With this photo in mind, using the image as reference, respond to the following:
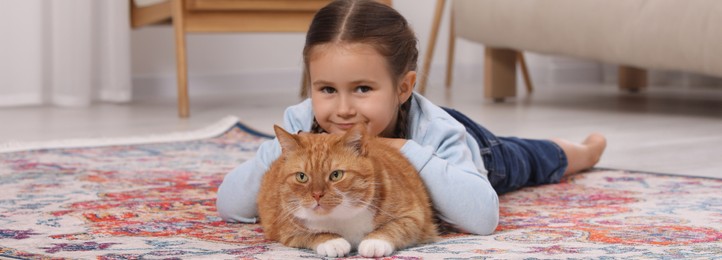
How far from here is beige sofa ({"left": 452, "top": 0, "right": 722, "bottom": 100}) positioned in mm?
3023

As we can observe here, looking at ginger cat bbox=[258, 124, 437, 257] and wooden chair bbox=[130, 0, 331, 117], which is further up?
wooden chair bbox=[130, 0, 331, 117]

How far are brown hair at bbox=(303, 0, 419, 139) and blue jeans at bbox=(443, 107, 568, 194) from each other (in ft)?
0.94

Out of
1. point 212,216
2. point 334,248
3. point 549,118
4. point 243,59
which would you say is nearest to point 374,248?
point 334,248

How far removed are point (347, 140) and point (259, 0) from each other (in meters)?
2.48

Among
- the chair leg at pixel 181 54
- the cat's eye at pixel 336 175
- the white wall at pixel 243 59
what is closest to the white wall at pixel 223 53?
the white wall at pixel 243 59

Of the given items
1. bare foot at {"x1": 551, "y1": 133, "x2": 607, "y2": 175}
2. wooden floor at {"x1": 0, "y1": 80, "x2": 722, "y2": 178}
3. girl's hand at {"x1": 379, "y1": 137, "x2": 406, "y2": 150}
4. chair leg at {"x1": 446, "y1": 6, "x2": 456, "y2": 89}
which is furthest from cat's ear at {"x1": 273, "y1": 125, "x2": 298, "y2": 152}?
chair leg at {"x1": 446, "y1": 6, "x2": 456, "y2": 89}

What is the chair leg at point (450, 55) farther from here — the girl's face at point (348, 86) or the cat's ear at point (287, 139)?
the cat's ear at point (287, 139)

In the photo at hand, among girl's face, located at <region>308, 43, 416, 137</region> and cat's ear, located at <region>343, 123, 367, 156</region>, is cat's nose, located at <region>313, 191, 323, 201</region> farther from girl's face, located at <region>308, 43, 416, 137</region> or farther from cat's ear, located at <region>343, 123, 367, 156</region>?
girl's face, located at <region>308, 43, 416, 137</region>

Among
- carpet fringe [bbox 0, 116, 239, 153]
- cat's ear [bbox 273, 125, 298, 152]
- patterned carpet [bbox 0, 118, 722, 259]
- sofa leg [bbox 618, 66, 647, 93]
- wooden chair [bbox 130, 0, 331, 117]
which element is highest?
wooden chair [bbox 130, 0, 331, 117]

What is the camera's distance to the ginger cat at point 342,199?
45.1 inches

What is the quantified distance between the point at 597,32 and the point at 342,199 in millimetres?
2408

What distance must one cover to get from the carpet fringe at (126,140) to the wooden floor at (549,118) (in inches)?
6.6

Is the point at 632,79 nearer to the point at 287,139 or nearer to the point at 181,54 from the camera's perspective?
the point at 181,54

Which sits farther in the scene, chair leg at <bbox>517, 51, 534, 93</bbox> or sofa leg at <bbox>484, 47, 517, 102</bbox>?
chair leg at <bbox>517, 51, 534, 93</bbox>
